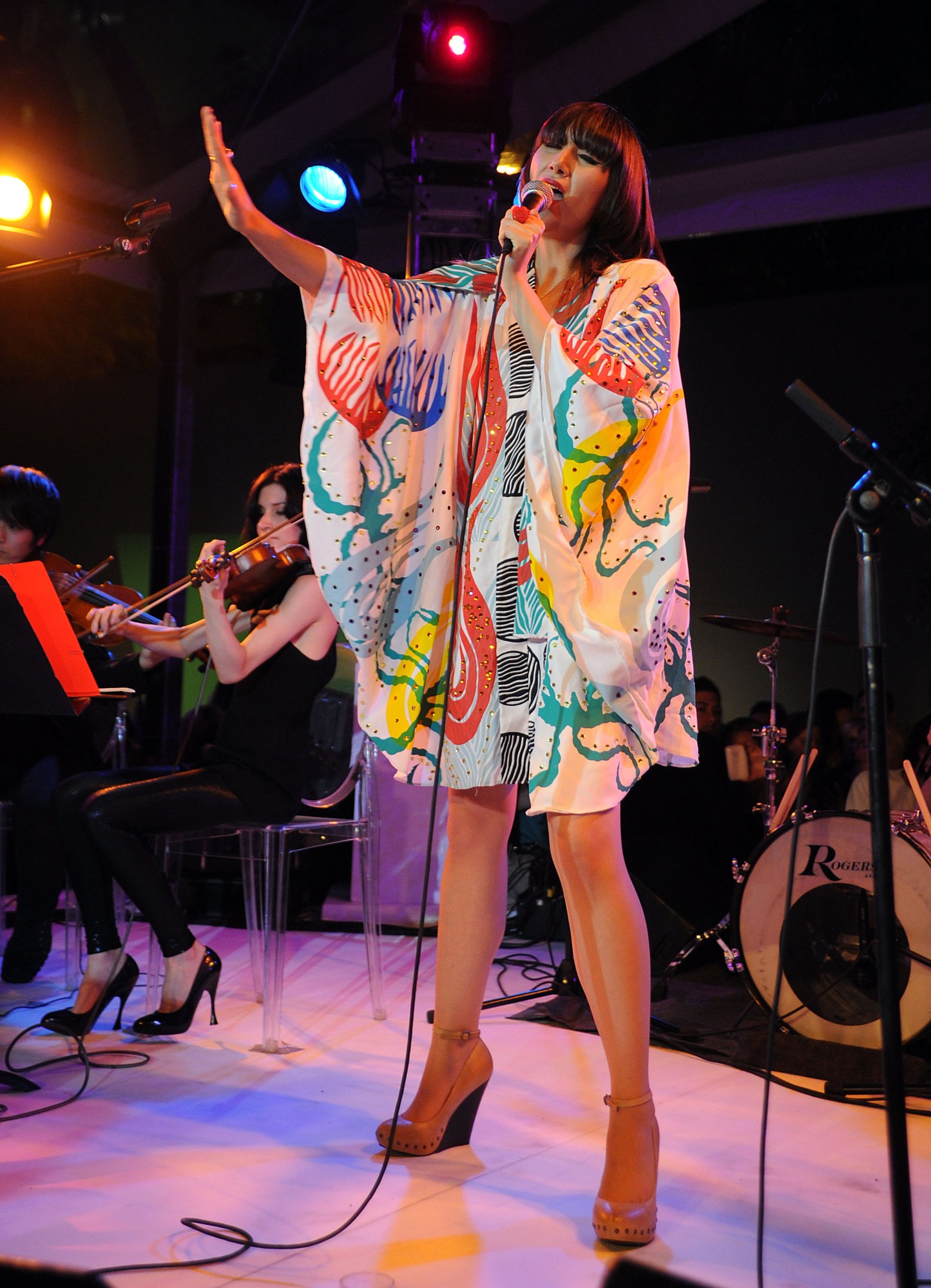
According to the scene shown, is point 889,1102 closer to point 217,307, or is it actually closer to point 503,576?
point 503,576

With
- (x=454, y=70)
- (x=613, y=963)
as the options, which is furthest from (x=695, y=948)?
(x=454, y=70)

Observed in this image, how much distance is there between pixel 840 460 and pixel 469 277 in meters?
4.09

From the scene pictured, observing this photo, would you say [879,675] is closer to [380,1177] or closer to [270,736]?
[380,1177]

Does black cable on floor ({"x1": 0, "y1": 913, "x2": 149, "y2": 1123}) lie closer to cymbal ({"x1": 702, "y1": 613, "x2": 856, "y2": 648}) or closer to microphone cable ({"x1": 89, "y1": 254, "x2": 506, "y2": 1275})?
microphone cable ({"x1": 89, "y1": 254, "x2": 506, "y2": 1275})

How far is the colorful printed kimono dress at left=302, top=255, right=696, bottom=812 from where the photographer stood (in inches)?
57.0

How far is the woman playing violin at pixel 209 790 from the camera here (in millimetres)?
2453

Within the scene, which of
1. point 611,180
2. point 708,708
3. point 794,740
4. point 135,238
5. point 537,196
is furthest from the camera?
point 708,708

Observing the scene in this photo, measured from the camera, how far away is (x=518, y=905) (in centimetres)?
407

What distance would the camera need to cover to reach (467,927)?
1.68 m

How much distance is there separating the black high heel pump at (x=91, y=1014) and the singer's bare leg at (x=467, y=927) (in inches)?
36.0

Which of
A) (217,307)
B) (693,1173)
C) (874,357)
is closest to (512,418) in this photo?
(693,1173)

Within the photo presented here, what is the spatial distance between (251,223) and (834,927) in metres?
1.94

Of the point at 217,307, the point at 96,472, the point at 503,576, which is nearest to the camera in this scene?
the point at 503,576

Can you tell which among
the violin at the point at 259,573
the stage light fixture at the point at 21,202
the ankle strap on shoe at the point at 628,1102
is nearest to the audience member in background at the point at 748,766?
the violin at the point at 259,573
